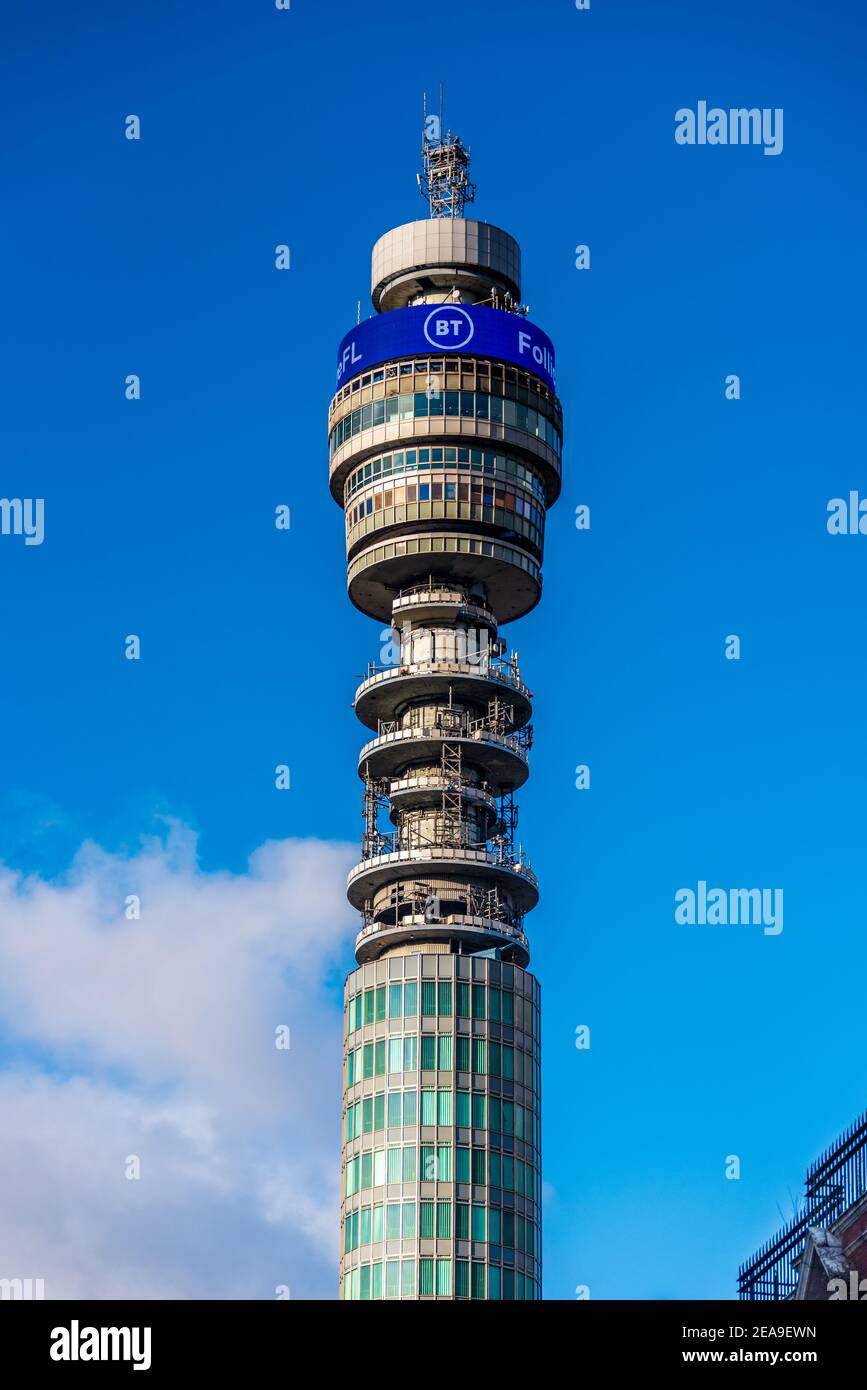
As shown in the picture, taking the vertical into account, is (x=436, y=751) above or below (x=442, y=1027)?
above

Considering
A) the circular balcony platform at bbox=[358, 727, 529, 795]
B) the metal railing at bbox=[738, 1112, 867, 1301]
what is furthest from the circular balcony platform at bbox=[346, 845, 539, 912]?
the metal railing at bbox=[738, 1112, 867, 1301]

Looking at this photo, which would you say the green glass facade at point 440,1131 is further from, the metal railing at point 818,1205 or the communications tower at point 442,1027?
the metal railing at point 818,1205

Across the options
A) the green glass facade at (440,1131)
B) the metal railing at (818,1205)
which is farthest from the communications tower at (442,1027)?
the metal railing at (818,1205)

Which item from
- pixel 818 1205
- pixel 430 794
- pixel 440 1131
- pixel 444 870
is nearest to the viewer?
pixel 818 1205

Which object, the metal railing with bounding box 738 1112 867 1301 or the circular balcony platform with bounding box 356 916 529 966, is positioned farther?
the circular balcony platform with bounding box 356 916 529 966

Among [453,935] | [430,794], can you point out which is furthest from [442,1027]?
[430,794]

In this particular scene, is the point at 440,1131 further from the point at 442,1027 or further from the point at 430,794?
the point at 430,794

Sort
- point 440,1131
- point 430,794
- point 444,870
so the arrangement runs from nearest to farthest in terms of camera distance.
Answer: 1. point 440,1131
2. point 444,870
3. point 430,794

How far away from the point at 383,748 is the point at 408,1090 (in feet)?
94.0

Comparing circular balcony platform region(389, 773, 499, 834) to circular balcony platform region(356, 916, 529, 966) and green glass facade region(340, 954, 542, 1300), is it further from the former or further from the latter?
green glass facade region(340, 954, 542, 1300)

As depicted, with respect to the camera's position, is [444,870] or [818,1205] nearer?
[818,1205]

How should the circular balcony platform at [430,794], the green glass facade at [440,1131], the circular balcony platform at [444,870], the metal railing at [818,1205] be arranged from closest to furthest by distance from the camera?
the metal railing at [818,1205]
the green glass facade at [440,1131]
the circular balcony platform at [444,870]
the circular balcony platform at [430,794]
